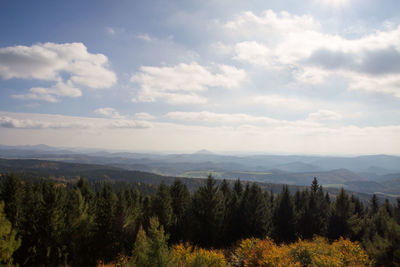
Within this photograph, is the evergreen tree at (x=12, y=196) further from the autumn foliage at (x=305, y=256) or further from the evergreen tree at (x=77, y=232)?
the autumn foliage at (x=305, y=256)

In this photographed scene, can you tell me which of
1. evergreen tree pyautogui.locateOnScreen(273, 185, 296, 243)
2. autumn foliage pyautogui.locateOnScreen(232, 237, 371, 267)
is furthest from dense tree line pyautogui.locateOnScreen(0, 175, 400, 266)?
autumn foliage pyautogui.locateOnScreen(232, 237, 371, 267)

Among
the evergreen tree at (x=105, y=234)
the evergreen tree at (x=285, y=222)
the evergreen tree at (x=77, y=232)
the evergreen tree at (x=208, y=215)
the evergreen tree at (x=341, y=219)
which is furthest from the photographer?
the evergreen tree at (x=285, y=222)

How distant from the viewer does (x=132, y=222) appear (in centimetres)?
3812

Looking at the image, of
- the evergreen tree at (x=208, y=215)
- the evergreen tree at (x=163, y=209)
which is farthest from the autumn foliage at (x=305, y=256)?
the evergreen tree at (x=163, y=209)

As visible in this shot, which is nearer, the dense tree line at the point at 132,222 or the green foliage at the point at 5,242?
the green foliage at the point at 5,242

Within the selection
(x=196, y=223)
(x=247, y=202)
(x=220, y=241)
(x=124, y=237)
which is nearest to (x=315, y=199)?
(x=247, y=202)

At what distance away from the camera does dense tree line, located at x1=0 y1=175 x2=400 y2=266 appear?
2744 cm

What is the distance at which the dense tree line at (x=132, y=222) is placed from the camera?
2744 centimetres

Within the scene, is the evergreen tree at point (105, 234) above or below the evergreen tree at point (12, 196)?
below

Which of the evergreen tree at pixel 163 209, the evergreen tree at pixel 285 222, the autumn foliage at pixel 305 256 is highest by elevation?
the autumn foliage at pixel 305 256

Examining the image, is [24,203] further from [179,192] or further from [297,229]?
[297,229]

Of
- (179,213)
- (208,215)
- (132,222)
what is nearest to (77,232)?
(132,222)

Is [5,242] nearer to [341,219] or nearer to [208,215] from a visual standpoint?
[208,215]

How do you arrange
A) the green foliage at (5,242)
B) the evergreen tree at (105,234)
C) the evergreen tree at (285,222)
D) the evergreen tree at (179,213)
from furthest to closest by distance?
the evergreen tree at (285,222), the evergreen tree at (179,213), the evergreen tree at (105,234), the green foliage at (5,242)
